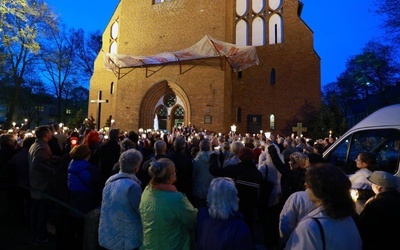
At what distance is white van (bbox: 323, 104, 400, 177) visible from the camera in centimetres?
443

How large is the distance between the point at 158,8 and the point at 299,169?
2243 cm

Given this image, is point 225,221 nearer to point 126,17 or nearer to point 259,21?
point 259,21

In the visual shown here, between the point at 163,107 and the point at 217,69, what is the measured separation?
5850 millimetres

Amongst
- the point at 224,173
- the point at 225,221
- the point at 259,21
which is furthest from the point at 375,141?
the point at 259,21

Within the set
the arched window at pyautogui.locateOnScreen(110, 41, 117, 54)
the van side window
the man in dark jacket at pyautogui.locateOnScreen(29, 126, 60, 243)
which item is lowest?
the man in dark jacket at pyautogui.locateOnScreen(29, 126, 60, 243)

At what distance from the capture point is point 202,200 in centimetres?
552

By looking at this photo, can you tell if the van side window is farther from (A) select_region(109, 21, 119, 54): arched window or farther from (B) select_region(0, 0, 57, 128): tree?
(A) select_region(109, 21, 119, 54): arched window

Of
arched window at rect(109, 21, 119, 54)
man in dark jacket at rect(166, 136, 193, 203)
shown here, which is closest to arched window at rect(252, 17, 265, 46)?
arched window at rect(109, 21, 119, 54)

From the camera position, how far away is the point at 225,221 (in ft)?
7.46

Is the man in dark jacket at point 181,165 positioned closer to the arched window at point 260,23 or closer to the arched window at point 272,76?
the arched window at point 272,76

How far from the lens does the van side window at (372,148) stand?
4434mm

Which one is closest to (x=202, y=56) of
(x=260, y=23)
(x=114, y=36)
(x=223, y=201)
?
(x=260, y=23)

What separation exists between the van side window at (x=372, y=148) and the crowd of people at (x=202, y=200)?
68 cm

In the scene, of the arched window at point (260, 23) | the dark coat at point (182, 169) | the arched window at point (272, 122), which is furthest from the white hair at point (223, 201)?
the arched window at point (260, 23)
